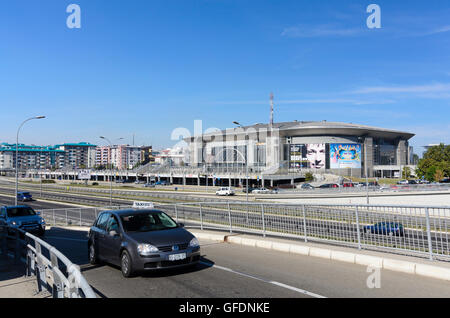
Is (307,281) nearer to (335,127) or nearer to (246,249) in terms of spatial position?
(246,249)

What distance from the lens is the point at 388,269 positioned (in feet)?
27.8

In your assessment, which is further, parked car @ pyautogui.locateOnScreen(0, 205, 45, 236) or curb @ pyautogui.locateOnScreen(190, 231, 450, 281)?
parked car @ pyautogui.locateOnScreen(0, 205, 45, 236)

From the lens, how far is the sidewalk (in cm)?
713

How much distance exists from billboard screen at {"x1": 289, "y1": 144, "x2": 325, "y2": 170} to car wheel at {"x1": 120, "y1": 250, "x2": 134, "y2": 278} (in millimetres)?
117607

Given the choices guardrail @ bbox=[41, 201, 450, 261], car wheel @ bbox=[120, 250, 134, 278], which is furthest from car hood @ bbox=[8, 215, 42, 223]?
car wheel @ bbox=[120, 250, 134, 278]

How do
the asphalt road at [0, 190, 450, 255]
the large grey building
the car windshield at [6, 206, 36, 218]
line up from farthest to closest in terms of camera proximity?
the large grey building, the car windshield at [6, 206, 36, 218], the asphalt road at [0, 190, 450, 255]

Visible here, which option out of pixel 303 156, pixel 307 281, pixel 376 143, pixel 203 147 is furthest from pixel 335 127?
pixel 307 281

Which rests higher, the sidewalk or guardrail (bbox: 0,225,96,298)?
guardrail (bbox: 0,225,96,298)

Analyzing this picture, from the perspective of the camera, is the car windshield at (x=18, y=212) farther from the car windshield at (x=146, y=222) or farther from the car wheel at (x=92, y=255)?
the car windshield at (x=146, y=222)

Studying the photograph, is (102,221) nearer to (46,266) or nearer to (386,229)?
(46,266)

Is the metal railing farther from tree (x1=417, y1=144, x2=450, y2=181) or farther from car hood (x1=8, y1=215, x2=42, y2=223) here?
tree (x1=417, y1=144, x2=450, y2=181)

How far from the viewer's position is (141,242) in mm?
8000

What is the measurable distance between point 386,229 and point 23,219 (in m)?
17.6

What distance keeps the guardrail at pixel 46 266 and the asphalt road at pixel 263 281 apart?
1001 mm
